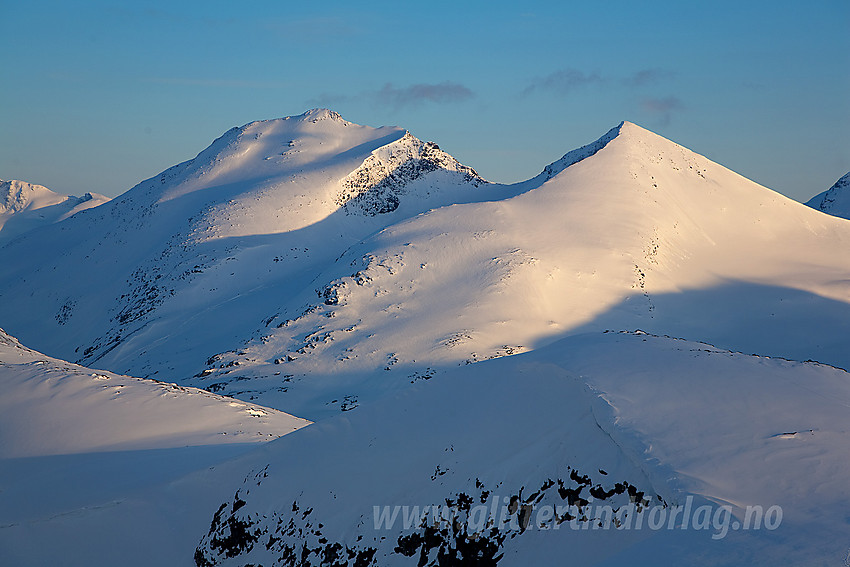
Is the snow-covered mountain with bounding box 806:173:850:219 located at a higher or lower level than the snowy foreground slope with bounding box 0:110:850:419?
higher

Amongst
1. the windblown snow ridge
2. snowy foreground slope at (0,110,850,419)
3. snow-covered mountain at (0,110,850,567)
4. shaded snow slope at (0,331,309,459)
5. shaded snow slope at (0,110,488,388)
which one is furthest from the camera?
the windblown snow ridge

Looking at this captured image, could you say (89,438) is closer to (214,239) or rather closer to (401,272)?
(401,272)

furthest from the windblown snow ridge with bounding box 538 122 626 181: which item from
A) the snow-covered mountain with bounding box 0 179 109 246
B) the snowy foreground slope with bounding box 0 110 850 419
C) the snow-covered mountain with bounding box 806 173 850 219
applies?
the snow-covered mountain with bounding box 0 179 109 246

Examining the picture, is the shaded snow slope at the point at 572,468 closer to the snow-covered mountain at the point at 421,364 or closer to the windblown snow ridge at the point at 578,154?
the snow-covered mountain at the point at 421,364

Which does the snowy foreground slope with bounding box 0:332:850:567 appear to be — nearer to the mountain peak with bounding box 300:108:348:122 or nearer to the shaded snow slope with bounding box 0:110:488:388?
the shaded snow slope with bounding box 0:110:488:388

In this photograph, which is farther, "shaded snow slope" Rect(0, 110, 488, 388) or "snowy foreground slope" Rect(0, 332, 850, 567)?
"shaded snow slope" Rect(0, 110, 488, 388)

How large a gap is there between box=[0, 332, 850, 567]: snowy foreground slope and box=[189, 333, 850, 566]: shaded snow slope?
4cm

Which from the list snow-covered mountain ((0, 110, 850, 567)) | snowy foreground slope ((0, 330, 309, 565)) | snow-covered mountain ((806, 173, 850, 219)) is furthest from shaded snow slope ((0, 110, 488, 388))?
snow-covered mountain ((806, 173, 850, 219))

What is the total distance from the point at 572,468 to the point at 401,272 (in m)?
44.4

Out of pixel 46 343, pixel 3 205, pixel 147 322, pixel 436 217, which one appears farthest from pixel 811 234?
pixel 3 205

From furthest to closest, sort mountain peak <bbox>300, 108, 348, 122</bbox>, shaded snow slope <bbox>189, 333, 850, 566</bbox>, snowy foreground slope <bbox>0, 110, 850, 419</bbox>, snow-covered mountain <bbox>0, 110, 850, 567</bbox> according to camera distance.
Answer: mountain peak <bbox>300, 108, 348, 122</bbox> < snowy foreground slope <bbox>0, 110, 850, 419</bbox> < snow-covered mountain <bbox>0, 110, 850, 567</bbox> < shaded snow slope <bbox>189, 333, 850, 566</bbox>

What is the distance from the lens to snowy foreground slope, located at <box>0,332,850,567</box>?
909 cm

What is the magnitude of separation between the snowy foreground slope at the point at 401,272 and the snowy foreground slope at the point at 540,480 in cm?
2117

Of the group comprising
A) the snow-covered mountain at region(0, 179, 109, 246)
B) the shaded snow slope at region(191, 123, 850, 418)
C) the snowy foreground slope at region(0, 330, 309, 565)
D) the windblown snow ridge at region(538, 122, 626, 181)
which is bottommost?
the snowy foreground slope at region(0, 330, 309, 565)
